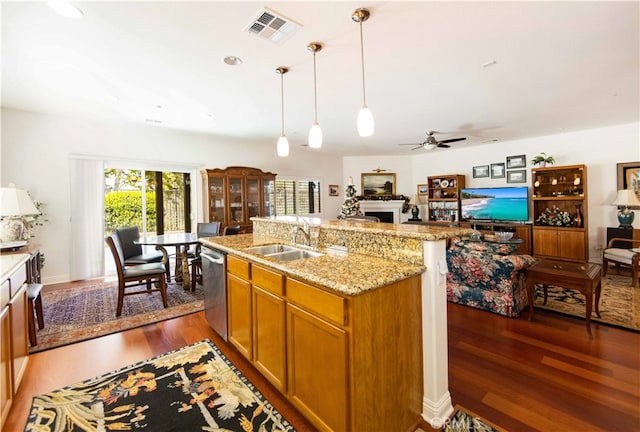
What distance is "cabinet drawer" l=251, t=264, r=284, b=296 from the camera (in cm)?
183

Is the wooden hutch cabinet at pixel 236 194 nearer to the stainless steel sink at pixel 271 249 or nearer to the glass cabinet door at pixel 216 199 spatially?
the glass cabinet door at pixel 216 199

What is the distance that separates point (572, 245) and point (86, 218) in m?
8.72

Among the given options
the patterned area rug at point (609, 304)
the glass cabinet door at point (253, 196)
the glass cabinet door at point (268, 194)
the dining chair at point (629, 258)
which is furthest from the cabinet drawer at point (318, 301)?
the dining chair at point (629, 258)

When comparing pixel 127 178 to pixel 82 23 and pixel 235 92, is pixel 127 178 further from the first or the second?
pixel 82 23

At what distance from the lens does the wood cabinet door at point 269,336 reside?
1.83 metres

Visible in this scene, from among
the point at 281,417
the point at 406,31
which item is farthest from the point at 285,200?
the point at 281,417

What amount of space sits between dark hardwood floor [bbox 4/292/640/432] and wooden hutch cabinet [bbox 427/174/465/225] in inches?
178

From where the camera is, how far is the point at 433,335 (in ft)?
5.55

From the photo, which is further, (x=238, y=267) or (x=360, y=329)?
(x=238, y=267)

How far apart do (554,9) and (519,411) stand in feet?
8.93

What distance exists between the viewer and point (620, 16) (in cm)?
214

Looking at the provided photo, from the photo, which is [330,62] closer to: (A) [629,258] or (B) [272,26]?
(B) [272,26]

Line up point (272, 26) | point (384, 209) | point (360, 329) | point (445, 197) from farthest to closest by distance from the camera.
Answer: point (384, 209) → point (445, 197) → point (272, 26) → point (360, 329)

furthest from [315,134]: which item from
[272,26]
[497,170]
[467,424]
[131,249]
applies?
[497,170]
